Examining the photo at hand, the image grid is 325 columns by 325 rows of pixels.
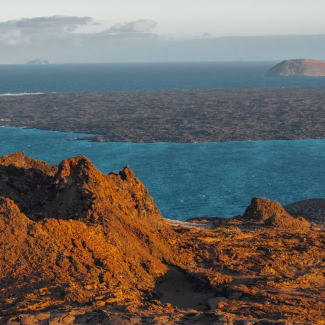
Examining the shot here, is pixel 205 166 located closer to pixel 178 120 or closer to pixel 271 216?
pixel 271 216

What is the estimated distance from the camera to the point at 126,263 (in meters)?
24.5

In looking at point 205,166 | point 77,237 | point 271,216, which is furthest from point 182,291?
point 205,166

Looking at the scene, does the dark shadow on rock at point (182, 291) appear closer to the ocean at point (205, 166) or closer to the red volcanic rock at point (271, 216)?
the red volcanic rock at point (271, 216)

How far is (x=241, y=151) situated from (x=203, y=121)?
150 ft

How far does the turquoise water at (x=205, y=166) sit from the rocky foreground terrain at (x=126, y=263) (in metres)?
33.6

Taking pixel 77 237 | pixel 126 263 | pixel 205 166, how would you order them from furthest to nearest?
pixel 205 166
pixel 126 263
pixel 77 237

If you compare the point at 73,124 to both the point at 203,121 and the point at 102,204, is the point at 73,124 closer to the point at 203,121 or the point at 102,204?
the point at 203,121

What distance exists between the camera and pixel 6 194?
32656mm

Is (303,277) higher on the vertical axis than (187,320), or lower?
lower

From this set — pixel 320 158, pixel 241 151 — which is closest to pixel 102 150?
pixel 241 151

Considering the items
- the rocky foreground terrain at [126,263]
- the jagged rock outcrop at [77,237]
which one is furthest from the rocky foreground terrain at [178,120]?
the rocky foreground terrain at [126,263]

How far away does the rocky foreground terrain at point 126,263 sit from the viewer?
1877 cm

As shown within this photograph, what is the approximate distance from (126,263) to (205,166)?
74.4 metres

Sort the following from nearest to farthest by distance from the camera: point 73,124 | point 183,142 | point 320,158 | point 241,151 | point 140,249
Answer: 1. point 140,249
2. point 320,158
3. point 241,151
4. point 183,142
5. point 73,124
